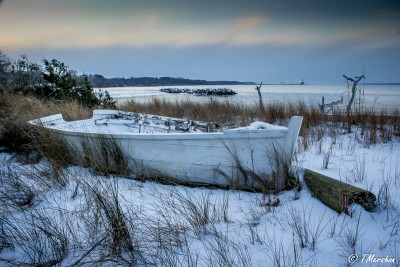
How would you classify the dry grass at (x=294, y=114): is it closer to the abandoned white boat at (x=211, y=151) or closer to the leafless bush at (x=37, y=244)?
the abandoned white boat at (x=211, y=151)

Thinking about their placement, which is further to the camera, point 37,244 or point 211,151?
point 211,151

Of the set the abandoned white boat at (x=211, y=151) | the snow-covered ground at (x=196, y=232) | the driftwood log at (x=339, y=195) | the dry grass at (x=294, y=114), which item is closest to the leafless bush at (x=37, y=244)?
the snow-covered ground at (x=196, y=232)

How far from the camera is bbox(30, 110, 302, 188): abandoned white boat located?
3121 millimetres

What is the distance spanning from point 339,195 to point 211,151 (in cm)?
149

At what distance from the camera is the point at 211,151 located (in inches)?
131

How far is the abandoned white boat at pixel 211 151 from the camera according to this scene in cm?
312

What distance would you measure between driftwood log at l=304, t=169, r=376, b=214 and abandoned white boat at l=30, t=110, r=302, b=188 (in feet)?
1.55

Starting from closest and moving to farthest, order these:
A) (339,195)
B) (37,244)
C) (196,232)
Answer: (37,244) → (196,232) → (339,195)

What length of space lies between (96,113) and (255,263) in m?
5.09

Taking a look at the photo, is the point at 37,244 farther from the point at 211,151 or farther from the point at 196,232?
the point at 211,151

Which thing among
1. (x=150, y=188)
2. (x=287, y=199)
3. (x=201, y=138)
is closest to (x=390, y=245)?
(x=287, y=199)

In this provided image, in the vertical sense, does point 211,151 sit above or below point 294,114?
below

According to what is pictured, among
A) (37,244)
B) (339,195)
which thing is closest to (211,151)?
(339,195)

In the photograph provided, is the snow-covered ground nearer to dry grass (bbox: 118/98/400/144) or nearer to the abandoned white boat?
the abandoned white boat
